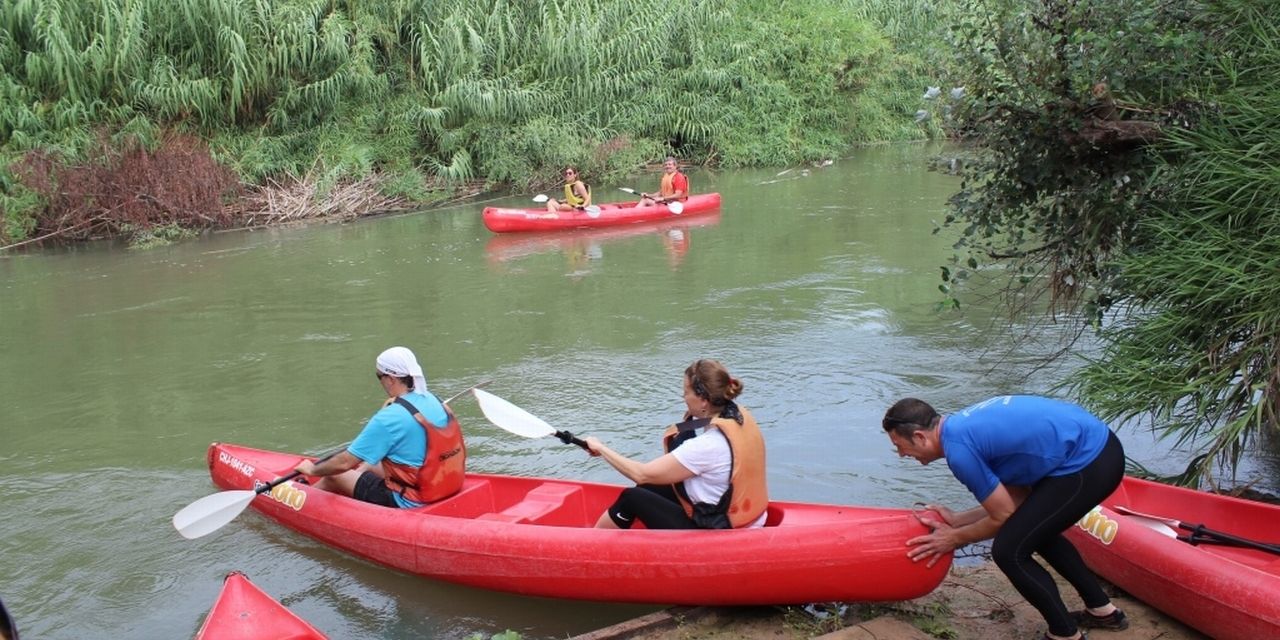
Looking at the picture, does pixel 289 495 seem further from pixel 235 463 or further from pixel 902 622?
pixel 902 622

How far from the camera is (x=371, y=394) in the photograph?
873cm

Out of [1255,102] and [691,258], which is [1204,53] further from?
[691,258]

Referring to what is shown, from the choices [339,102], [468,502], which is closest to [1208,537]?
[468,502]

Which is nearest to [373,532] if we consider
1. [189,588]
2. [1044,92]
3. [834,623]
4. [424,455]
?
[424,455]

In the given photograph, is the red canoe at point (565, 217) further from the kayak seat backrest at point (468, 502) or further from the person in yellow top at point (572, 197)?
the kayak seat backrest at point (468, 502)

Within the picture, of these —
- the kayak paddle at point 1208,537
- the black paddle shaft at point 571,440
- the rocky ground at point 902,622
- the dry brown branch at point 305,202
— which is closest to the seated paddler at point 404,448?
the black paddle shaft at point 571,440

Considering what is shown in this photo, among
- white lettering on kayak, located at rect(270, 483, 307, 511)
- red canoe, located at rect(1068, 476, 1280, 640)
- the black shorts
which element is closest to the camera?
red canoe, located at rect(1068, 476, 1280, 640)

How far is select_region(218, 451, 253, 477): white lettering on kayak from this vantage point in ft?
21.4

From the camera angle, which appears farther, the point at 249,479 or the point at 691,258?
the point at 691,258

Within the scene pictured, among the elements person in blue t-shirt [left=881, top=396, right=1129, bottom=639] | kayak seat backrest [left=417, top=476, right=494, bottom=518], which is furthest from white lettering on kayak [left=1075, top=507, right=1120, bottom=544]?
kayak seat backrest [left=417, top=476, right=494, bottom=518]

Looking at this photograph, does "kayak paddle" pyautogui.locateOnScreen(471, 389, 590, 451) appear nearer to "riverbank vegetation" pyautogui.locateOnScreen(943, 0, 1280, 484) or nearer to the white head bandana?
the white head bandana

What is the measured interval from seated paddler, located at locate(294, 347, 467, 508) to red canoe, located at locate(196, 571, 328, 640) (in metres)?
1.13

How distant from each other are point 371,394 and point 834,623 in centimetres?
527

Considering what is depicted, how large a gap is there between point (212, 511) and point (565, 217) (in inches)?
419
